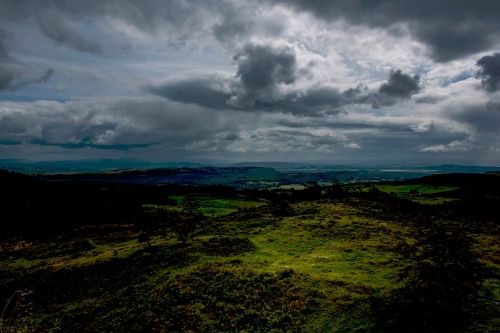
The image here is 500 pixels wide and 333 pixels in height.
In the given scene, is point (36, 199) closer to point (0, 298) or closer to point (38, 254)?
point (38, 254)

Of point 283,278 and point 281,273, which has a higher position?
point 281,273

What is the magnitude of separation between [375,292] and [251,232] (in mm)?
29105

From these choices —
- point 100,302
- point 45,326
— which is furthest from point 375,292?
point 45,326

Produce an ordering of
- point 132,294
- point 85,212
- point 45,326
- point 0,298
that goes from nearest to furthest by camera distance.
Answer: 1. point 45,326
2. point 132,294
3. point 0,298
4. point 85,212

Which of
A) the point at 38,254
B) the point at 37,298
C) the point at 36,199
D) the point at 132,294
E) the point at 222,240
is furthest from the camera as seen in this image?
the point at 36,199

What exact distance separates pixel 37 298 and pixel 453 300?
40.6 meters

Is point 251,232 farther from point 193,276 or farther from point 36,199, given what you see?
point 36,199

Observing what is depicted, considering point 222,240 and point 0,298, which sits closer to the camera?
point 0,298

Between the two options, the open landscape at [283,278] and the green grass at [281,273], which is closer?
the open landscape at [283,278]

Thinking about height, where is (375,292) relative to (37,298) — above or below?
above

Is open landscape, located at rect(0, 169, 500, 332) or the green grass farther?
the green grass

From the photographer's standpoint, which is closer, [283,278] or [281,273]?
[283,278]

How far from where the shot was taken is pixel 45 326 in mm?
31922

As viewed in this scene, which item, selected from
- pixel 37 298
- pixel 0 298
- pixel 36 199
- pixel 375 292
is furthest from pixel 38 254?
pixel 36 199
